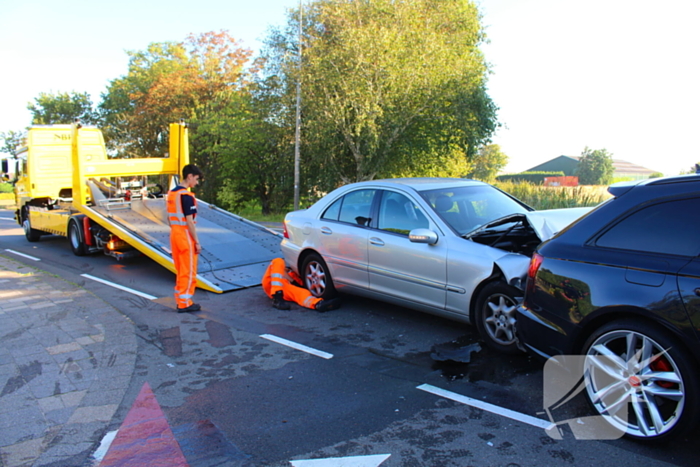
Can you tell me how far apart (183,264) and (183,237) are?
1.16ft

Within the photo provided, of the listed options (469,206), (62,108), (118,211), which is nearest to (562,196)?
(469,206)

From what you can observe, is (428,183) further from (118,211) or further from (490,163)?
(490,163)

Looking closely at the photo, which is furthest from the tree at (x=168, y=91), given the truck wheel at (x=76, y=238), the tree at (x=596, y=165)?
the tree at (x=596, y=165)

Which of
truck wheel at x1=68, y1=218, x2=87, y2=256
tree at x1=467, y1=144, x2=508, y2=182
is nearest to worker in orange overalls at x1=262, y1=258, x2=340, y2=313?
truck wheel at x1=68, y1=218, x2=87, y2=256

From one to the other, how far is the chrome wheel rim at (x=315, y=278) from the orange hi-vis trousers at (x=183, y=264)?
4.98ft

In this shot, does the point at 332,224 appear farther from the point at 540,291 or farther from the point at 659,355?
the point at 659,355

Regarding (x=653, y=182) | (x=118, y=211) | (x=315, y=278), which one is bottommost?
(x=315, y=278)

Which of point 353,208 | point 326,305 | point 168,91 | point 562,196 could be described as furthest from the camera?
point 168,91

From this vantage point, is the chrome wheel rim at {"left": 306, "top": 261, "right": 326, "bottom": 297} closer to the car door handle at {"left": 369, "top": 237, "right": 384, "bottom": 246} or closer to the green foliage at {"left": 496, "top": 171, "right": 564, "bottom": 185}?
the car door handle at {"left": 369, "top": 237, "right": 384, "bottom": 246}

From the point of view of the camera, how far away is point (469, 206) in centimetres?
581

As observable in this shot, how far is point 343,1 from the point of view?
24031 millimetres

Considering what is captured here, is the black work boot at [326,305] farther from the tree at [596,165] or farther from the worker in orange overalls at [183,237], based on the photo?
the tree at [596,165]

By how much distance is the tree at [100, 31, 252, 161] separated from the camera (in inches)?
1318

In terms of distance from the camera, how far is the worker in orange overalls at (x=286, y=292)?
21.8 feet
